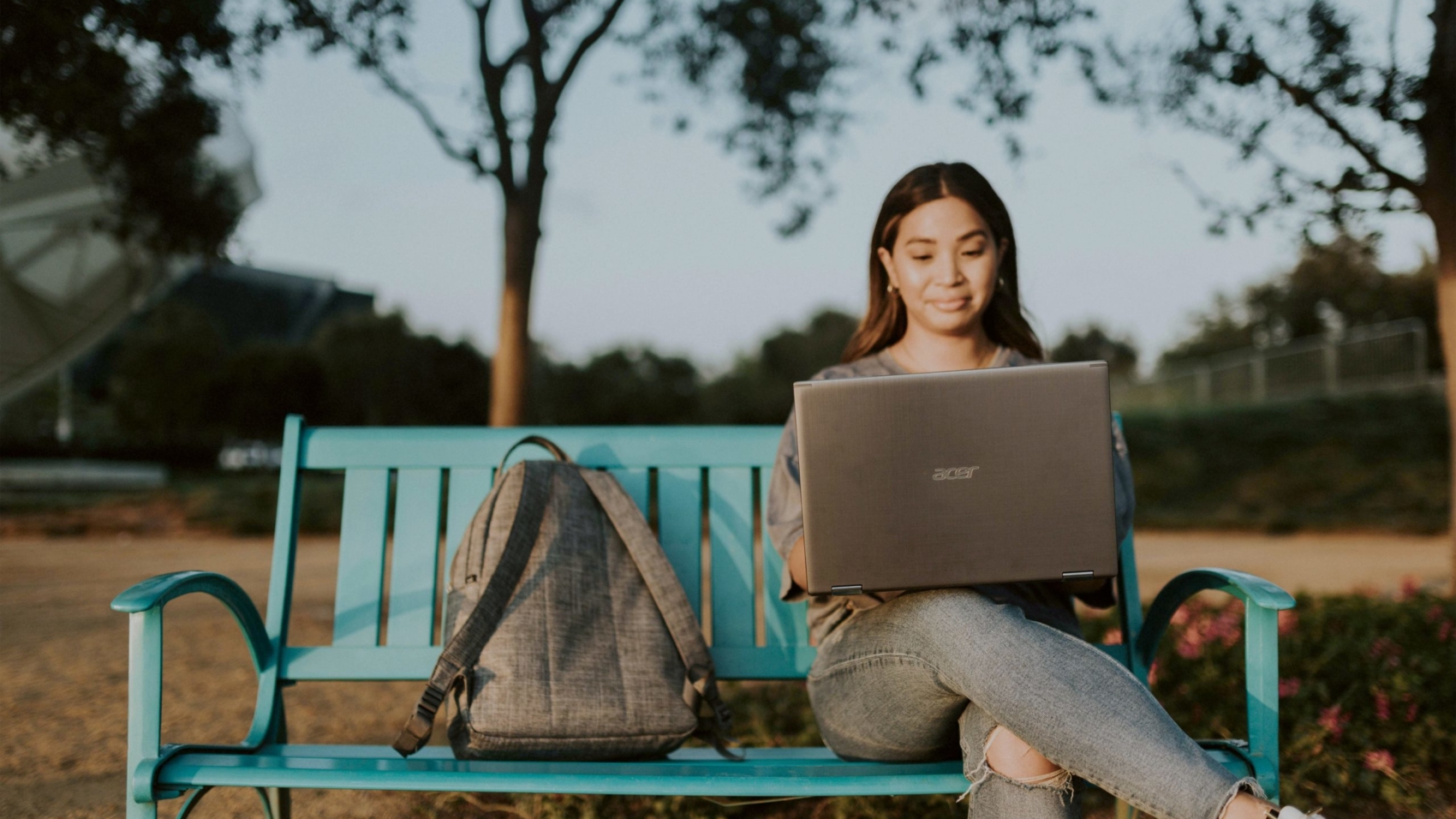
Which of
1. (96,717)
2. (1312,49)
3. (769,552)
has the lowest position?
(96,717)

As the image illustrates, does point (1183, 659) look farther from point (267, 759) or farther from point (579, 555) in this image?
point (267, 759)

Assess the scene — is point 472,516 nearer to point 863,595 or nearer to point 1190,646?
point 863,595

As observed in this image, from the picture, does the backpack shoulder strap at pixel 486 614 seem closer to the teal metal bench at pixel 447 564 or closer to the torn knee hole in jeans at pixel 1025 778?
the teal metal bench at pixel 447 564

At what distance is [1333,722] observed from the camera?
9.95ft

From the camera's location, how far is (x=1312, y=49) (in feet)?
15.0

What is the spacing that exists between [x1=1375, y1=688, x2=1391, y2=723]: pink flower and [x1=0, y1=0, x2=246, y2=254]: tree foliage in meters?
4.54

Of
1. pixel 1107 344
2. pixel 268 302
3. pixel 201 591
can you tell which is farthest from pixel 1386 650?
pixel 268 302

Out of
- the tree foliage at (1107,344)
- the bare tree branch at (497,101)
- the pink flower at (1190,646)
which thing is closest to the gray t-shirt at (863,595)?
the pink flower at (1190,646)

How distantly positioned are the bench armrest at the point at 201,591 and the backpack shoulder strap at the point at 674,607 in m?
0.75

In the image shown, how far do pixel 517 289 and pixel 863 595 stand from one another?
3.36 metres

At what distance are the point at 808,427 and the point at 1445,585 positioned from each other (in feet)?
22.5

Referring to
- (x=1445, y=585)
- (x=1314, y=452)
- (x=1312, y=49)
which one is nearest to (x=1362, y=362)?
(x=1314, y=452)

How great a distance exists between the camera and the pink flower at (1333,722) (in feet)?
9.93

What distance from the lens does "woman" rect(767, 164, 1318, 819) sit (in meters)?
1.58
